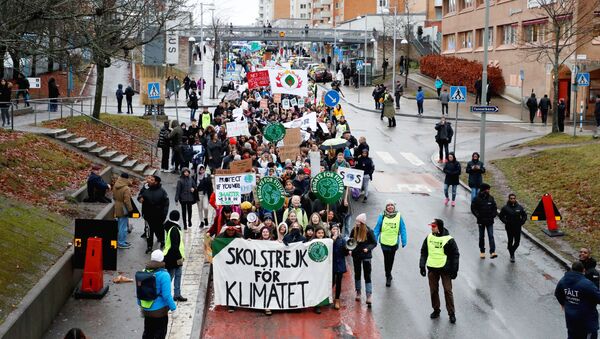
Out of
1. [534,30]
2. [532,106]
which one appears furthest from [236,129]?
[534,30]

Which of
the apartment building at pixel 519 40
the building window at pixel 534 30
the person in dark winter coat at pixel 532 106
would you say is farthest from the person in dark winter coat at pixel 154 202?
the building window at pixel 534 30

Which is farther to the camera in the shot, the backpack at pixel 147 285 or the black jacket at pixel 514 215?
the black jacket at pixel 514 215

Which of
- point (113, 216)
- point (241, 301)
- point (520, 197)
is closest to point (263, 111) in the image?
point (520, 197)

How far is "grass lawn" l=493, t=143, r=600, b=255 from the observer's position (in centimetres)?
1961

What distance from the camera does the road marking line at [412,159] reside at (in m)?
29.6

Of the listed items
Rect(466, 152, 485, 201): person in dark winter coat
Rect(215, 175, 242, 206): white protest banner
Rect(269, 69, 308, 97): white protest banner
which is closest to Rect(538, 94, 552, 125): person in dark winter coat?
Rect(269, 69, 308, 97): white protest banner

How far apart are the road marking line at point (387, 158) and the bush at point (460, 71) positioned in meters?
25.1

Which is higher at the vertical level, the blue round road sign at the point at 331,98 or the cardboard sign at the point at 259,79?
the cardboard sign at the point at 259,79

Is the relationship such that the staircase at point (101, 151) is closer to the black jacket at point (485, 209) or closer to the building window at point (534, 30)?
the black jacket at point (485, 209)

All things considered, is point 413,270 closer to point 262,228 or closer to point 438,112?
point 262,228

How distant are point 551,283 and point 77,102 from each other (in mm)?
23887

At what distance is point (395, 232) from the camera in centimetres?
1484

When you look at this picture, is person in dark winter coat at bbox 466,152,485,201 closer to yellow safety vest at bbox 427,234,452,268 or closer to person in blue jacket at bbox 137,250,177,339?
yellow safety vest at bbox 427,234,452,268

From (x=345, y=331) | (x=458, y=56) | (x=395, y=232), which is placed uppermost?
(x=458, y=56)
